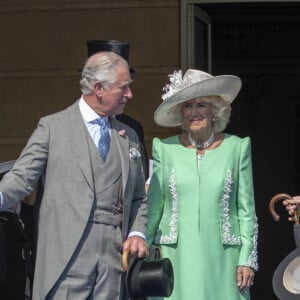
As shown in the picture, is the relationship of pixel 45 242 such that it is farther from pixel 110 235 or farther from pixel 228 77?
pixel 228 77

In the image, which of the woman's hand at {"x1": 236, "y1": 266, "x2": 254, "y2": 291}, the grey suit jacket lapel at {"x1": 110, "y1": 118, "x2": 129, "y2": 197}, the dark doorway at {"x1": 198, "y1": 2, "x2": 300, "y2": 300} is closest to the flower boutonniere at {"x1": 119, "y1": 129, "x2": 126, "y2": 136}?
the grey suit jacket lapel at {"x1": 110, "y1": 118, "x2": 129, "y2": 197}

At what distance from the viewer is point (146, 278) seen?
473 centimetres

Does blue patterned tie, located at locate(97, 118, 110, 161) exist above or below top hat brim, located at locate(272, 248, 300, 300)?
above

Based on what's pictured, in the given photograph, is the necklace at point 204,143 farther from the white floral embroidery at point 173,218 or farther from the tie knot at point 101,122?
the tie knot at point 101,122

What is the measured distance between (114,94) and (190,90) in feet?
2.22

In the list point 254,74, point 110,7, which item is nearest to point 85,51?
point 110,7

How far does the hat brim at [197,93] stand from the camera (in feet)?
17.7

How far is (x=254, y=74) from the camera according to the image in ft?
30.2

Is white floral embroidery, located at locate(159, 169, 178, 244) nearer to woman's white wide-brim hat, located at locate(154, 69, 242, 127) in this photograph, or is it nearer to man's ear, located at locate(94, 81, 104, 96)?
woman's white wide-brim hat, located at locate(154, 69, 242, 127)

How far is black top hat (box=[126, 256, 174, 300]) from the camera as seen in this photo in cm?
471

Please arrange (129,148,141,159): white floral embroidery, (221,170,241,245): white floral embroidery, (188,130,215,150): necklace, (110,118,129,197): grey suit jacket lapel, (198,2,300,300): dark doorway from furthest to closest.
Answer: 1. (198,2,300,300): dark doorway
2. (188,130,215,150): necklace
3. (221,170,241,245): white floral embroidery
4. (129,148,141,159): white floral embroidery
5. (110,118,129,197): grey suit jacket lapel

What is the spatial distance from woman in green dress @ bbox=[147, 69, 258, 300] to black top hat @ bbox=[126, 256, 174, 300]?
56cm

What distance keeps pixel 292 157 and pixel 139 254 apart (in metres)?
4.65

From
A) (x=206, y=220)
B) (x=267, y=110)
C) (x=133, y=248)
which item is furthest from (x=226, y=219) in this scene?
(x=267, y=110)
